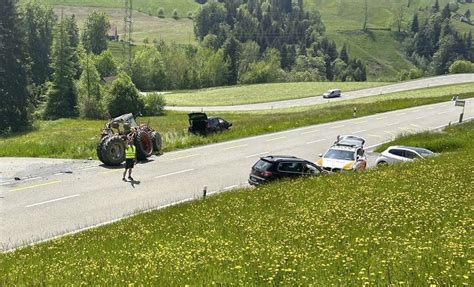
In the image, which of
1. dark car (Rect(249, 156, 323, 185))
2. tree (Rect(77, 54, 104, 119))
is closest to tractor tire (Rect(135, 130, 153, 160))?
dark car (Rect(249, 156, 323, 185))

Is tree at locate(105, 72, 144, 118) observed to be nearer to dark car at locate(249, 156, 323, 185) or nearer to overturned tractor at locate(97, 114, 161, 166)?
overturned tractor at locate(97, 114, 161, 166)

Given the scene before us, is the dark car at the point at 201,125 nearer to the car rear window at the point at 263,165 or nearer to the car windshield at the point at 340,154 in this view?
the car windshield at the point at 340,154

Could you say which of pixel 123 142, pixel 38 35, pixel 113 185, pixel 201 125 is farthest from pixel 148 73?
pixel 113 185

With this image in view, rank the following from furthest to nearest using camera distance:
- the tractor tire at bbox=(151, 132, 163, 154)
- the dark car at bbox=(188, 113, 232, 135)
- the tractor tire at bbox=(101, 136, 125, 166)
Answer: the dark car at bbox=(188, 113, 232, 135) → the tractor tire at bbox=(151, 132, 163, 154) → the tractor tire at bbox=(101, 136, 125, 166)

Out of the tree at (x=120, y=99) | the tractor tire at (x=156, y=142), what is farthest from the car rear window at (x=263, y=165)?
the tree at (x=120, y=99)

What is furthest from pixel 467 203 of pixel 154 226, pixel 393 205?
pixel 154 226

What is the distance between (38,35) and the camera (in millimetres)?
126250

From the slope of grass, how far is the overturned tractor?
9371 mm

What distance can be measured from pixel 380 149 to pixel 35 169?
24170 millimetres

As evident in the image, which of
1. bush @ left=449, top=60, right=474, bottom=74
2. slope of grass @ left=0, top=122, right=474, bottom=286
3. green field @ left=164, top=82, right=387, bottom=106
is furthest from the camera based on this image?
bush @ left=449, top=60, right=474, bottom=74

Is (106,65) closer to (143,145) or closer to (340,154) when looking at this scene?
(143,145)

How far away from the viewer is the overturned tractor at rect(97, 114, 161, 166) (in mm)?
26797

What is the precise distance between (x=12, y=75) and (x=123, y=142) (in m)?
59.6

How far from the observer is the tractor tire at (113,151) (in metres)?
26.7
